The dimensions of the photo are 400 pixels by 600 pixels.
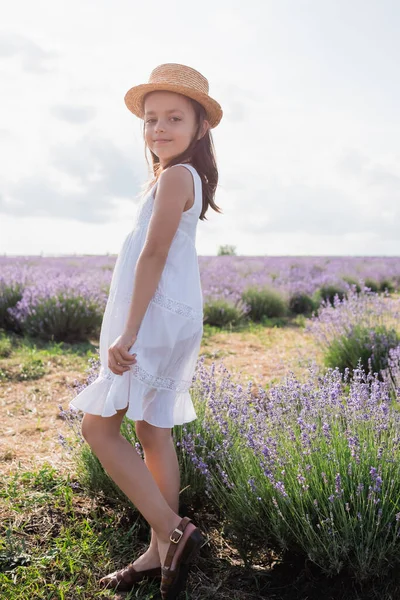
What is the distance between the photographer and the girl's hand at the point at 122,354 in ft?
6.93

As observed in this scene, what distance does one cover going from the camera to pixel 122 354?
83.3 inches

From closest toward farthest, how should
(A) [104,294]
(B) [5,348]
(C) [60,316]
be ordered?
(B) [5,348], (C) [60,316], (A) [104,294]

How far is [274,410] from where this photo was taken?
268cm

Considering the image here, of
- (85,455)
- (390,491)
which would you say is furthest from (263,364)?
(390,491)

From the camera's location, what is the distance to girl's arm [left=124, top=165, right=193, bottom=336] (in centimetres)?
213

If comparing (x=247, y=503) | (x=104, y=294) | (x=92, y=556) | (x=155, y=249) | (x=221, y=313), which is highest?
(x=155, y=249)

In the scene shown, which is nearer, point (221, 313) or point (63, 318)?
point (63, 318)

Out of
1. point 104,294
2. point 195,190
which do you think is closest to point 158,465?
point 195,190

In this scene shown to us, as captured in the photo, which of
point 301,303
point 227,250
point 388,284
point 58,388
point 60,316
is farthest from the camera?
point 227,250

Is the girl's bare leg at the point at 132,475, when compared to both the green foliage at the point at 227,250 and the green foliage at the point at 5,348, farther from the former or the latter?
the green foliage at the point at 227,250

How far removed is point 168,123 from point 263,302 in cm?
794

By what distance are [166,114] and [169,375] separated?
1.08m

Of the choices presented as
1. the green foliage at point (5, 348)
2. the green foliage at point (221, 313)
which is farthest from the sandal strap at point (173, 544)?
the green foliage at point (221, 313)

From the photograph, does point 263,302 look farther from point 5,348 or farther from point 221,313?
point 5,348
